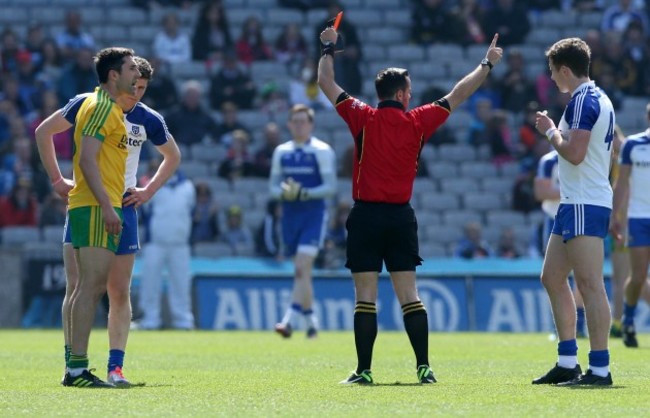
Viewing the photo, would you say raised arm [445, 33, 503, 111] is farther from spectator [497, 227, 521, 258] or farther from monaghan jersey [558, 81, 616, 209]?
spectator [497, 227, 521, 258]

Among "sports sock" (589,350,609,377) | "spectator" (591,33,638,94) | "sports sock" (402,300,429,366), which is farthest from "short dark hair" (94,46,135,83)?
"spectator" (591,33,638,94)

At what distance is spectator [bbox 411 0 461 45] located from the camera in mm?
29766

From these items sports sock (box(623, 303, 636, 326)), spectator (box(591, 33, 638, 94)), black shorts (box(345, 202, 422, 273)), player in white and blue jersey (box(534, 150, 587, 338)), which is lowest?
sports sock (box(623, 303, 636, 326))

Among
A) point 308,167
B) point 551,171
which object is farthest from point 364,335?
point 308,167

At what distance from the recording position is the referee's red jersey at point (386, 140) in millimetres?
10859

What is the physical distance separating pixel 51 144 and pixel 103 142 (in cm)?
59

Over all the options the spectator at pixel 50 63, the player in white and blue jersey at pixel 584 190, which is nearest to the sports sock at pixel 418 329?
the player in white and blue jersey at pixel 584 190

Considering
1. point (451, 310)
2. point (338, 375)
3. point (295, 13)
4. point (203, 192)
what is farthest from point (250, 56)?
point (338, 375)

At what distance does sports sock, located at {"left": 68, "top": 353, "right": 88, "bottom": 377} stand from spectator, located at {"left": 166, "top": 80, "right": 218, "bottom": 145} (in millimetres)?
15491

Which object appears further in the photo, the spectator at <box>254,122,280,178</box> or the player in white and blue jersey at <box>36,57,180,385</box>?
the spectator at <box>254,122,280,178</box>

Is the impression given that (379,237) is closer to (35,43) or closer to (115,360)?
(115,360)

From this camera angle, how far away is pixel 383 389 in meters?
10.3

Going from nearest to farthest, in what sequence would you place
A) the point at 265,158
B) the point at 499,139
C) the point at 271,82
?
the point at 265,158
the point at 499,139
the point at 271,82

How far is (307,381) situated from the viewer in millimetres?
11180
